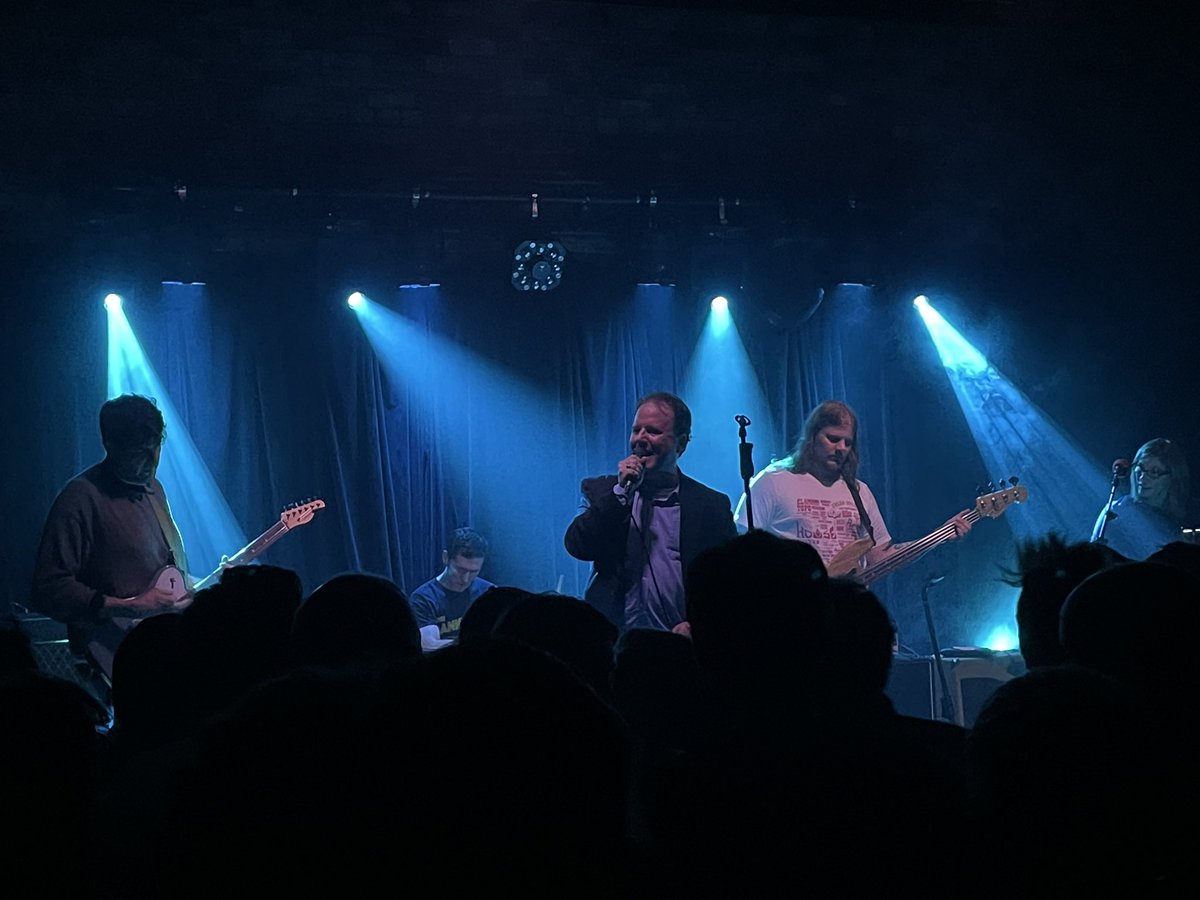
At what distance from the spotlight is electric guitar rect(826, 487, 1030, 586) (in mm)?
3172

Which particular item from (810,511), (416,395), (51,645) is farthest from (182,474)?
(810,511)

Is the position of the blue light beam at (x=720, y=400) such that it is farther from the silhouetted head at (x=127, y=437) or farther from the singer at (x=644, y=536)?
the silhouetted head at (x=127, y=437)

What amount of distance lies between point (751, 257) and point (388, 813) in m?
8.15

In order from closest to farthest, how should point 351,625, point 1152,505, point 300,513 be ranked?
1. point 351,625
2. point 1152,505
3. point 300,513

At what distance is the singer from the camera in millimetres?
4996

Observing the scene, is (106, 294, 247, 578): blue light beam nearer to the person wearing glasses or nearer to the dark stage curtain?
the dark stage curtain

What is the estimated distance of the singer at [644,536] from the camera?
5.00 m

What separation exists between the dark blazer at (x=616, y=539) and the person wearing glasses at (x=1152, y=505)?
10.9ft

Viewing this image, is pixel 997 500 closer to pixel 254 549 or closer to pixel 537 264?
pixel 537 264

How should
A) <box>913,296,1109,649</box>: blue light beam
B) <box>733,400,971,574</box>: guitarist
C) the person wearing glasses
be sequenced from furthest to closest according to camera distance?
<box>913,296,1109,649</box>: blue light beam, the person wearing glasses, <box>733,400,971,574</box>: guitarist

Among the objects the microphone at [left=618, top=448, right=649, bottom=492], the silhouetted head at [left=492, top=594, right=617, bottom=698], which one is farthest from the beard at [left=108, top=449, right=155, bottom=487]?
the silhouetted head at [left=492, top=594, right=617, bottom=698]

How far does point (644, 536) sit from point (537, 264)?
3.63m

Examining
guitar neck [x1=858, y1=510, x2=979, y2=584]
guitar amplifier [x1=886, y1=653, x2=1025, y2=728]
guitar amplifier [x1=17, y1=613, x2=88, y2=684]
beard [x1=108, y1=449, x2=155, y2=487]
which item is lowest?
guitar amplifier [x1=886, y1=653, x2=1025, y2=728]

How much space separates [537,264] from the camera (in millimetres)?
8195
